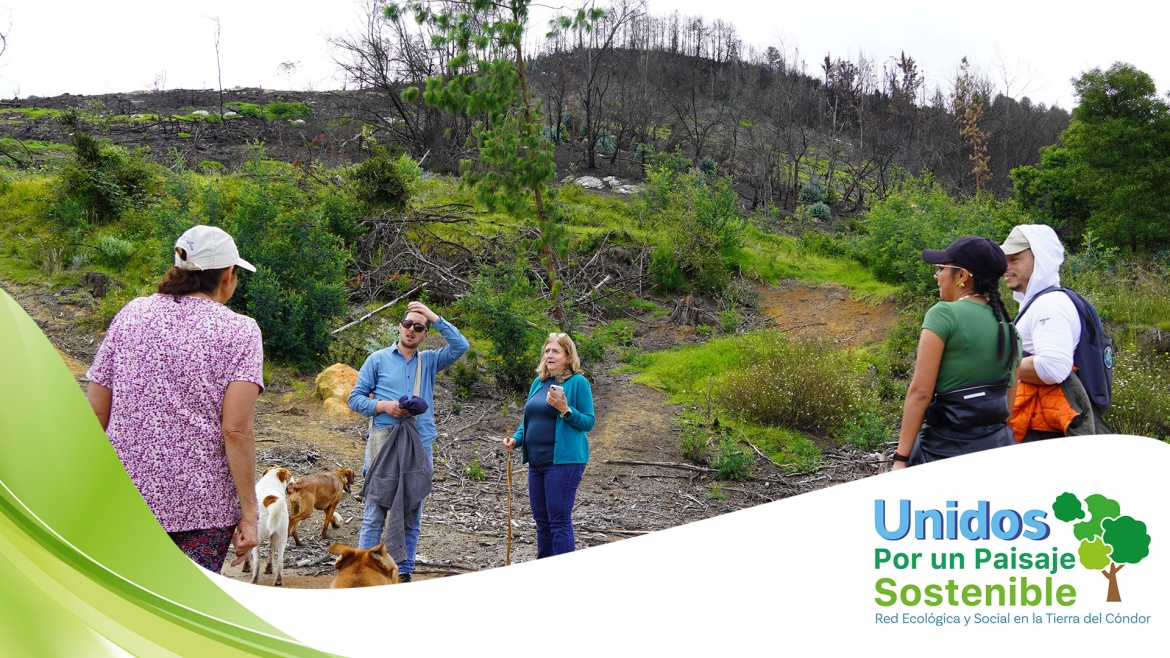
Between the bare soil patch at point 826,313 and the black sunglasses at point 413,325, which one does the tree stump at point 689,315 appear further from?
the black sunglasses at point 413,325

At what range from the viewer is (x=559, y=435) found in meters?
4.03

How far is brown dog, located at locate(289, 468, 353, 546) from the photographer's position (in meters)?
5.02

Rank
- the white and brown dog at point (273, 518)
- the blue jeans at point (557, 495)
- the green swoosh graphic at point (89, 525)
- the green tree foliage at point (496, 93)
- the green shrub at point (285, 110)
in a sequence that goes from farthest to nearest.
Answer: the green shrub at point (285, 110)
the green tree foliage at point (496, 93)
the white and brown dog at point (273, 518)
the blue jeans at point (557, 495)
the green swoosh graphic at point (89, 525)

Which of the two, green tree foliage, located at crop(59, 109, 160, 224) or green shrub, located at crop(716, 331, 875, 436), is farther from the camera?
green tree foliage, located at crop(59, 109, 160, 224)

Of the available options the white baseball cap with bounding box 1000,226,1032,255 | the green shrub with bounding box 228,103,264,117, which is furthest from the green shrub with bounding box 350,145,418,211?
the green shrub with bounding box 228,103,264,117

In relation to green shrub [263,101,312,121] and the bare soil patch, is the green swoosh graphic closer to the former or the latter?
the bare soil patch

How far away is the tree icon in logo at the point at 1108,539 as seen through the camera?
8.87 ft

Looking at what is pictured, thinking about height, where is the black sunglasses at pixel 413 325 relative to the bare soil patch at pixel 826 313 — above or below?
above

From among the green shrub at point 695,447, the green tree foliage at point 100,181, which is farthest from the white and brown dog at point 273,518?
the green tree foliage at point 100,181

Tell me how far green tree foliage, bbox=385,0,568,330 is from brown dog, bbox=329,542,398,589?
14.3 ft

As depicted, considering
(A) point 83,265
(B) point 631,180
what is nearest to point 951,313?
(A) point 83,265

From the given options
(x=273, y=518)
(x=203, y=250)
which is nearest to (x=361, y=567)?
(x=273, y=518)

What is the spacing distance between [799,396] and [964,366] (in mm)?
5526

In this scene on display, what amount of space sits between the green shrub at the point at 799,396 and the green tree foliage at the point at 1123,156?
292 inches
